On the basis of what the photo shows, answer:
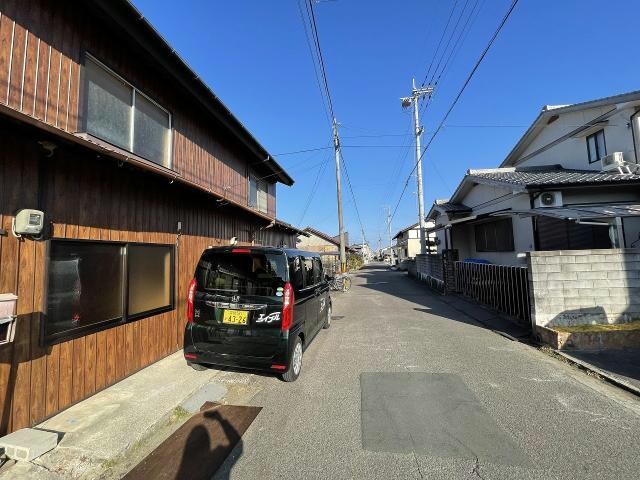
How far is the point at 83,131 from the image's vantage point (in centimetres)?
423

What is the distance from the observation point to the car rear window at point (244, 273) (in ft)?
13.6

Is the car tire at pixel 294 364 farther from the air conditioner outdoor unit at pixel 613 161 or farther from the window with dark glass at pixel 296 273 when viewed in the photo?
the air conditioner outdoor unit at pixel 613 161

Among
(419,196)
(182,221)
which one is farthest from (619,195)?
(182,221)

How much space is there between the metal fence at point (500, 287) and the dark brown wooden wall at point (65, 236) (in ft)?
23.5

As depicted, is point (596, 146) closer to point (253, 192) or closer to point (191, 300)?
point (253, 192)

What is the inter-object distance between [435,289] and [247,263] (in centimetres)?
1297

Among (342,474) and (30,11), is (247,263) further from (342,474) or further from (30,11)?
(30,11)

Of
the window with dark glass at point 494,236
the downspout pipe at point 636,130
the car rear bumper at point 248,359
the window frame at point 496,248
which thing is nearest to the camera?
the car rear bumper at point 248,359

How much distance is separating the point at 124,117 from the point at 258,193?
7107 mm

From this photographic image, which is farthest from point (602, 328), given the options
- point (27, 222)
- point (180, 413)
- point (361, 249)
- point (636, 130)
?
point (361, 249)

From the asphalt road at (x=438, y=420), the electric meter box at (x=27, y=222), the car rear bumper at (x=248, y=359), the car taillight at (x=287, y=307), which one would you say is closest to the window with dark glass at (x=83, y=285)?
the electric meter box at (x=27, y=222)

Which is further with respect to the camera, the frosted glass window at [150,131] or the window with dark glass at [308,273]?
the frosted glass window at [150,131]

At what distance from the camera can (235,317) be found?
4.04 meters

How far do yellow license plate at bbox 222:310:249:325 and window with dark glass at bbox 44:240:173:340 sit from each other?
1447 millimetres
